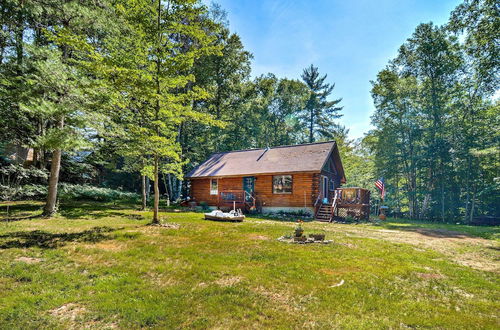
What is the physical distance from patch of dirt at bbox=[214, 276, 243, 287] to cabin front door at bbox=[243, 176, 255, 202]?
14.8m

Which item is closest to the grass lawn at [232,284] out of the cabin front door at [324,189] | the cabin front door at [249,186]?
the cabin front door at [324,189]

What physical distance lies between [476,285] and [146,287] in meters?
6.65

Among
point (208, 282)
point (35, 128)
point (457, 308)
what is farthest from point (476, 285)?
point (35, 128)

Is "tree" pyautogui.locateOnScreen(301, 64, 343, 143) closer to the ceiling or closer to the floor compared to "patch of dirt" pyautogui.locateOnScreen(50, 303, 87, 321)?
closer to the ceiling

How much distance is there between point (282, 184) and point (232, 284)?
14.8 m

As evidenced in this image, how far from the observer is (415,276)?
5512 millimetres

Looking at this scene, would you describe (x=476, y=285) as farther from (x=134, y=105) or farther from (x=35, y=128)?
(x=35, y=128)

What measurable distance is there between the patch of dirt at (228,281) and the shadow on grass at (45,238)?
502 cm

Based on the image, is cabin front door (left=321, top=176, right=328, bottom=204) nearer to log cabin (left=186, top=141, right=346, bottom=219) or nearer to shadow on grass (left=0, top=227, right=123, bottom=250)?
log cabin (left=186, top=141, right=346, bottom=219)

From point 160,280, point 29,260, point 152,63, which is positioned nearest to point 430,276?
point 160,280

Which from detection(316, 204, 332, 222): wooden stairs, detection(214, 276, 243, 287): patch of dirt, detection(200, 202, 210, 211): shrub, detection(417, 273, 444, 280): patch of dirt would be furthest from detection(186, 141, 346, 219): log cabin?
detection(214, 276, 243, 287): patch of dirt

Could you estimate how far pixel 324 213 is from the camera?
17875 mm

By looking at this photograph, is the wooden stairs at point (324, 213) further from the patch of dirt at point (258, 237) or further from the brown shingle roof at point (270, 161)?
the patch of dirt at point (258, 237)

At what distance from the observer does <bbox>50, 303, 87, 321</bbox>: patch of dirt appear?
11.6 ft
